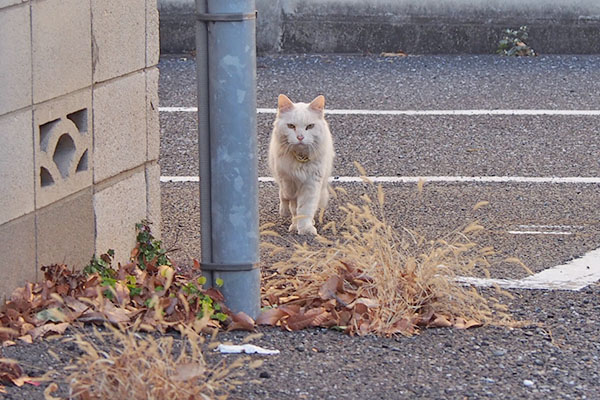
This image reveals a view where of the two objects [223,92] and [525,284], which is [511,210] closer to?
[525,284]

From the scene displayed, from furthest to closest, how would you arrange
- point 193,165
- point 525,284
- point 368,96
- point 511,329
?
point 368,96 → point 193,165 → point 525,284 → point 511,329

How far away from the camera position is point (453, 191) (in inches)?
274

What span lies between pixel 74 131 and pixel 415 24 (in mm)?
7212

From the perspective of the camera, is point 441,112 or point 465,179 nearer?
point 465,179

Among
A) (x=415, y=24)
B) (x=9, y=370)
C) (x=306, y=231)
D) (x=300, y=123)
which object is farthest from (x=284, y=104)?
(x=415, y=24)

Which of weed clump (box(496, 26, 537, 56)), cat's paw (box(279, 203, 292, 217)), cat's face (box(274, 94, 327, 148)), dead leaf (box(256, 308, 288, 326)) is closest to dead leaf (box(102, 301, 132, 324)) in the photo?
dead leaf (box(256, 308, 288, 326))

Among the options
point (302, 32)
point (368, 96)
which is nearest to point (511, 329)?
point (368, 96)

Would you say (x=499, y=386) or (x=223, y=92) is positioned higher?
(x=223, y=92)

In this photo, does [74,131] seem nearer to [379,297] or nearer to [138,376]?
[379,297]

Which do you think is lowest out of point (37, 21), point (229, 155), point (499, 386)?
point (499, 386)

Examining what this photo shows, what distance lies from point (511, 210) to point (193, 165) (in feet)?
7.49

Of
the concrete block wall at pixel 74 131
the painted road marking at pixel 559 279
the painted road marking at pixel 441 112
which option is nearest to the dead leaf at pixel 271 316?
the concrete block wall at pixel 74 131

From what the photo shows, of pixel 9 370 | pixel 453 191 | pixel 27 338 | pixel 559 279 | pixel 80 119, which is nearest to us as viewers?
pixel 9 370

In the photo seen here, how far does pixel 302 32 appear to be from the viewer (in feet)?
37.2
